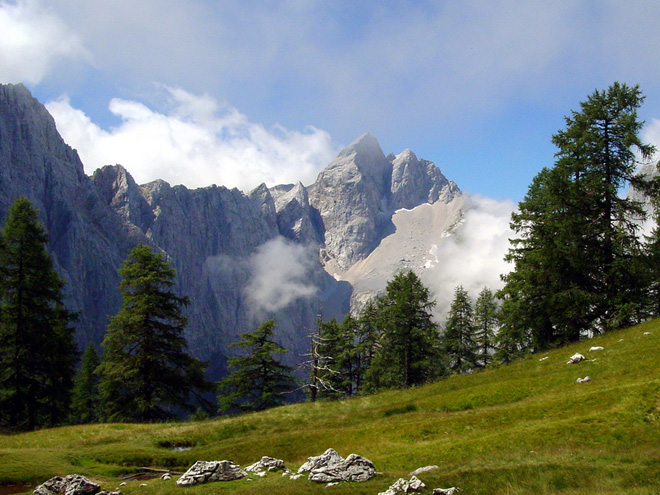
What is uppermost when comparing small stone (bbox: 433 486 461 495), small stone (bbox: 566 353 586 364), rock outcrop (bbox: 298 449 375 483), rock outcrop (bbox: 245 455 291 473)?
small stone (bbox: 566 353 586 364)

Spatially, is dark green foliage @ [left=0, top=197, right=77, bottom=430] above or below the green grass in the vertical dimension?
above

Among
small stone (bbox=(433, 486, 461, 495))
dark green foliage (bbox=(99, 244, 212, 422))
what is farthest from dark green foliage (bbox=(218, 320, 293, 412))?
small stone (bbox=(433, 486, 461, 495))

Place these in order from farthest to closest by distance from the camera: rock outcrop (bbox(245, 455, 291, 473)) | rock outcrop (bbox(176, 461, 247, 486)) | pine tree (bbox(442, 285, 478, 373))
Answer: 1. pine tree (bbox(442, 285, 478, 373))
2. rock outcrop (bbox(245, 455, 291, 473))
3. rock outcrop (bbox(176, 461, 247, 486))

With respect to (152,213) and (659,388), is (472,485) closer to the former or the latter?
(659,388)

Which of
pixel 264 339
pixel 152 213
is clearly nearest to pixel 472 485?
pixel 264 339

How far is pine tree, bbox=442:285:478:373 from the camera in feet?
152

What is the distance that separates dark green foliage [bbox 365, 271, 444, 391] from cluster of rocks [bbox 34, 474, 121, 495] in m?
29.5

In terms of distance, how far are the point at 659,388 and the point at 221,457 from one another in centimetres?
1646

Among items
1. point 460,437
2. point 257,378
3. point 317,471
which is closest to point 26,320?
point 257,378

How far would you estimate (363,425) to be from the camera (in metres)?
21.1

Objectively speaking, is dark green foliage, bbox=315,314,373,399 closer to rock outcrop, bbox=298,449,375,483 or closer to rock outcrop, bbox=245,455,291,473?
rock outcrop, bbox=245,455,291,473

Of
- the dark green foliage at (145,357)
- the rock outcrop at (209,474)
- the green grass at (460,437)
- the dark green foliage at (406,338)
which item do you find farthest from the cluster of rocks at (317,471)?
the dark green foliage at (406,338)

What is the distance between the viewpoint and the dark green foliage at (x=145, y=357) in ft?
93.7

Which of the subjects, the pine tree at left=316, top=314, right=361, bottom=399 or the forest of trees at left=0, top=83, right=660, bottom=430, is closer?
the forest of trees at left=0, top=83, right=660, bottom=430
